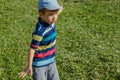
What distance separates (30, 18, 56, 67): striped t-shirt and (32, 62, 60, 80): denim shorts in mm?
91

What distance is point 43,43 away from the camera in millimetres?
4473

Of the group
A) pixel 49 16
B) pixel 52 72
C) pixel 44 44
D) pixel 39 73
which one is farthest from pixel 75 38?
pixel 49 16

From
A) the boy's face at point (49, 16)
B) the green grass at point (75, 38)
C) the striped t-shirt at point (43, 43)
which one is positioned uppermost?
the boy's face at point (49, 16)

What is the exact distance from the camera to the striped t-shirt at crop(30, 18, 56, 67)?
430 cm

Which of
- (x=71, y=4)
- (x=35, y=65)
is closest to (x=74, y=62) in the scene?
(x=35, y=65)

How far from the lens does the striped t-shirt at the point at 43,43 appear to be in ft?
14.1

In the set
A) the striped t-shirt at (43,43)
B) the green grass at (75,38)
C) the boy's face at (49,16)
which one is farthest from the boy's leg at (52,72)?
the green grass at (75,38)

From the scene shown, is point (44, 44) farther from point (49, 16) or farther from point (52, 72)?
point (52, 72)

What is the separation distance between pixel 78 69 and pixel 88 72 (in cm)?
23

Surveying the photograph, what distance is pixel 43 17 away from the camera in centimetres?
425

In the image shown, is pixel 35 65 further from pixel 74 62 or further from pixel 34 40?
pixel 74 62

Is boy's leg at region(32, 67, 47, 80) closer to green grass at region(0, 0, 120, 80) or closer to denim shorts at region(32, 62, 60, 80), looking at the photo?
denim shorts at region(32, 62, 60, 80)

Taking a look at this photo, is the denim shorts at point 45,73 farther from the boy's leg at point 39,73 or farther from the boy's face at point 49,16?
the boy's face at point 49,16

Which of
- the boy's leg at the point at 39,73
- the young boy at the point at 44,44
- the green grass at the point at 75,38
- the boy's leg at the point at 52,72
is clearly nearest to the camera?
the young boy at the point at 44,44
